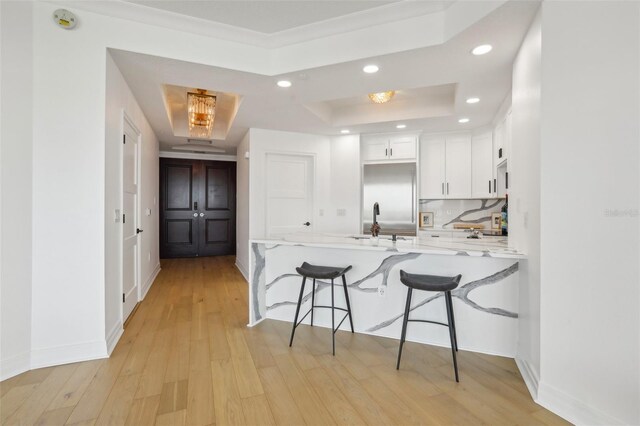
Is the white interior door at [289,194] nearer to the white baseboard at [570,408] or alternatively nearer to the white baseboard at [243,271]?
the white baseboard at [243,271]

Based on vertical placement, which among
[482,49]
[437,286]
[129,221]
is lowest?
[437,286]

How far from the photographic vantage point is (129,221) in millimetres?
3365

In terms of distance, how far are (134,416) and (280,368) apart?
91 cm

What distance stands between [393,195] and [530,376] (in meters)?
3.11

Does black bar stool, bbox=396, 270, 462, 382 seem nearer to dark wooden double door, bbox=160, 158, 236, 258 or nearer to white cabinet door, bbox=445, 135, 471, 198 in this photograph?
white cabinet door, bbox=445, 135, 471, 198

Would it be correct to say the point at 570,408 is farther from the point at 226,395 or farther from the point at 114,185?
the point at 114,185

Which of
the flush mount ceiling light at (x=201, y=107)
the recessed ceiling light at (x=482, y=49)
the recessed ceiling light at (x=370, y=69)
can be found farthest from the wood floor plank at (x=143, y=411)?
the recessed ceiling light at (x=482, y=49)

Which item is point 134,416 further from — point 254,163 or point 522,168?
point 254,163

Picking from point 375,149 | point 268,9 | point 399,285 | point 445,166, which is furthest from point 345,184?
point 268,9

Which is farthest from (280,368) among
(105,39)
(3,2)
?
(3,2)

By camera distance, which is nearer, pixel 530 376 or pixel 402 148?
pixel 530 376

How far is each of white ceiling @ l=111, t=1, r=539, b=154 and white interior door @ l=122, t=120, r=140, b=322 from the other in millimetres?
581

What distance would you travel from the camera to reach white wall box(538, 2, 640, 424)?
1520mm

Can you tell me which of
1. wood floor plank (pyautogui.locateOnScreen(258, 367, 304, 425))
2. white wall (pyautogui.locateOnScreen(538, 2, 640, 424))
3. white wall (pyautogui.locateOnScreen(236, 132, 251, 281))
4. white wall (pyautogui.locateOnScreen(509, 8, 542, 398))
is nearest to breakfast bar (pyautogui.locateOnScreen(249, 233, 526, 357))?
white wall (pyautogui.locateOnScreen(509, 8, 542, 398))
